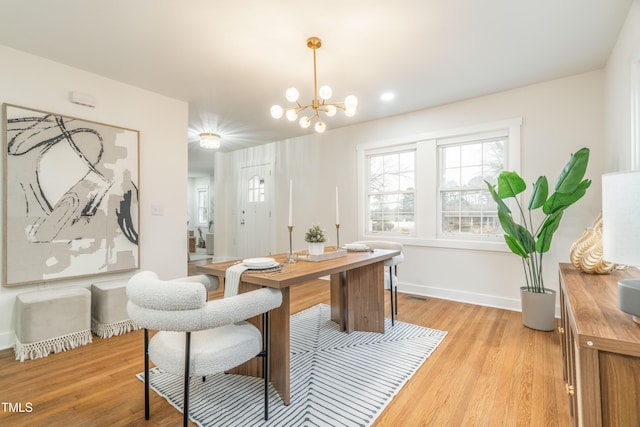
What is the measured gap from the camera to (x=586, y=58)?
8.90 feet

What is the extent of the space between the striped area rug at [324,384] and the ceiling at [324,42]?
256 centimetres

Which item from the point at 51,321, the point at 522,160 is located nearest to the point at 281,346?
the point at 51,321

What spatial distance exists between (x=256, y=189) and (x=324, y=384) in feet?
15.4

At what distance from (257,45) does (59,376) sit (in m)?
2.90

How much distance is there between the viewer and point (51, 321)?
2.41 meters

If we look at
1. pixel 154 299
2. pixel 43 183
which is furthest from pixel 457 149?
pixel 43 183

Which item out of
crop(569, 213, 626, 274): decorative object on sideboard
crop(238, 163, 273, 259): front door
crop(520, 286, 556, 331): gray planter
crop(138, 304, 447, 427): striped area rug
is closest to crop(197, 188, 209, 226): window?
crop(238, 163, 273, 259): front door

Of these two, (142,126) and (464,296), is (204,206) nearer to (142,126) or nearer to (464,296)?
(142,126)

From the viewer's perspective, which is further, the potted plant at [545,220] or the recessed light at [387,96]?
the recessed light at [387,96]

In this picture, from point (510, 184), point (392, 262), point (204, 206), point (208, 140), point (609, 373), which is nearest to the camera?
point (609, 373)

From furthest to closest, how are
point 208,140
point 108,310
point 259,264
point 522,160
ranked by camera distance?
point 208,140
point 522,160
point 108,310
point 259,264

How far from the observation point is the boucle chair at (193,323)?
1.27 meters

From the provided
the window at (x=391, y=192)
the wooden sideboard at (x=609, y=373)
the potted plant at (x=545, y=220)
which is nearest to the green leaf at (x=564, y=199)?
the potted plant at (x=545, y=220)

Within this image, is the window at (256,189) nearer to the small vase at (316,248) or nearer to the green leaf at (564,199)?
the small vase at (316,248)
